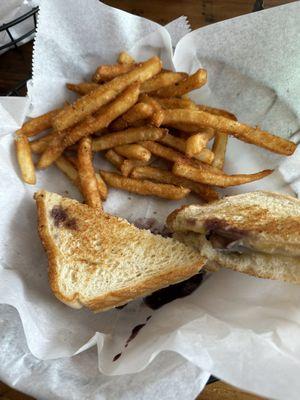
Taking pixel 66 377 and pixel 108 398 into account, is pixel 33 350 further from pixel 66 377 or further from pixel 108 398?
pixel 108 398

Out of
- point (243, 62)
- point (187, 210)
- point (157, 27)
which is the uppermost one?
point (157, 27)

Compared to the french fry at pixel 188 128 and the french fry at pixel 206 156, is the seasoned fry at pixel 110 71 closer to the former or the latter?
the french fry at pixel 188 128

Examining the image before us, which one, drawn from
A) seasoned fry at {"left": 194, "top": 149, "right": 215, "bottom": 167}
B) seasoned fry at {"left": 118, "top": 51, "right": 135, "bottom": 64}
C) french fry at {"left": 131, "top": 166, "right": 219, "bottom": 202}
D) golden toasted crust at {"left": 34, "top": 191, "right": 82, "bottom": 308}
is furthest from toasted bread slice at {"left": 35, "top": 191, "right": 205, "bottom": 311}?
seasoned fry at {"left": 118, "top": 51, "right": 135, "bottom": 64}

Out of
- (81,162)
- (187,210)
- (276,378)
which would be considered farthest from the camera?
(81,162)

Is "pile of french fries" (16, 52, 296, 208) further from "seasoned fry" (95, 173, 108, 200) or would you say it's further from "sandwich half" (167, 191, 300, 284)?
"sandwich half" (167, 191, 300, 284)

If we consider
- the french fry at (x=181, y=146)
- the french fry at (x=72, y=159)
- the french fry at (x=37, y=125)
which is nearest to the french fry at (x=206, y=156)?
the french fry at (x=181, y=146)

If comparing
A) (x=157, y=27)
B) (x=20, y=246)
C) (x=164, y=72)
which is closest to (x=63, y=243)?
(x=20, y=246)

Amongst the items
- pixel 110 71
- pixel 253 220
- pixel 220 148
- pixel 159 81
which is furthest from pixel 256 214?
pixel 110 71
